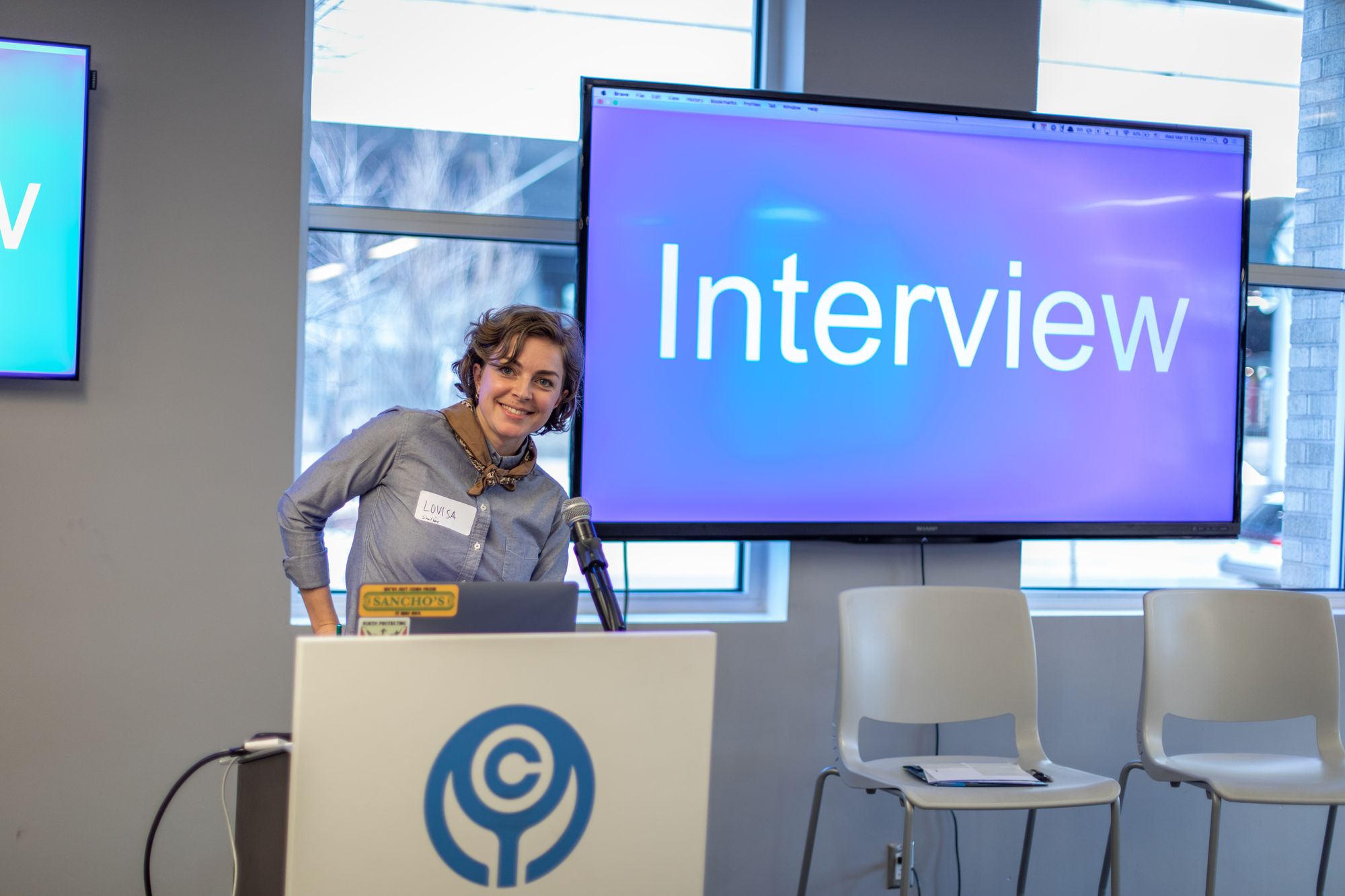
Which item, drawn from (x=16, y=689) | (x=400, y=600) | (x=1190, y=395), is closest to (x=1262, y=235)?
(x=1190, y=395)

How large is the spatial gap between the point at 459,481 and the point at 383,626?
3.27ft

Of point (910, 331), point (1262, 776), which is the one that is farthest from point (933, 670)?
point (910, 331)

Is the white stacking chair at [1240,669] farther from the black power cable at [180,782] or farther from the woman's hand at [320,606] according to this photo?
the black power cable at [180,782]

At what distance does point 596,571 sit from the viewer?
1.25 meters

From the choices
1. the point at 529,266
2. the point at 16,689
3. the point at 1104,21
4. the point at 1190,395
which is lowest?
the point at 16,689

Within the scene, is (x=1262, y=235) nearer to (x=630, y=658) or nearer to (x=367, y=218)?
(x=367, y=218)

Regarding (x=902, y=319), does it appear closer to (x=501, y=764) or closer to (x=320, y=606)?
(x=320, y=606)

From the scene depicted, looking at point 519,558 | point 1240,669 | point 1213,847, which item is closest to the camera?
point 519,558

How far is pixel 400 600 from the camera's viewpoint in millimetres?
1140

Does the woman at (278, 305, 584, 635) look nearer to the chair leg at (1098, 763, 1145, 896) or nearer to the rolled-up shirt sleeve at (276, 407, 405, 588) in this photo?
the rolled-up shirt sleeve at (276, 407, 405, 588)

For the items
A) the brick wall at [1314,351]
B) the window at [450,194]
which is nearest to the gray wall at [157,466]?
the window at [450,194]

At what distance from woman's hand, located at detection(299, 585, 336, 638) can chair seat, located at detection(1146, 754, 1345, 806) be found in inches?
82.8

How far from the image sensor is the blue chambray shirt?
6.76ft

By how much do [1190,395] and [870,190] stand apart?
3.90ft
